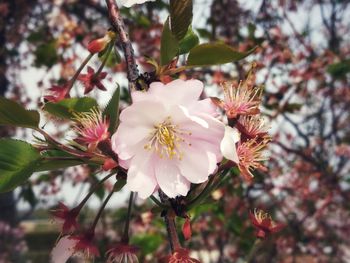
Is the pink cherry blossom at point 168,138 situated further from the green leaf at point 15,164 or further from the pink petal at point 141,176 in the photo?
the green leaf at point 15,164

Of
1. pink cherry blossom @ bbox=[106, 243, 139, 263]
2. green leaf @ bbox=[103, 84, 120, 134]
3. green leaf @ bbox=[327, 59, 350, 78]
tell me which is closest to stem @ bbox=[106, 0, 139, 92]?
green leaf @ bbox=[103, 84, 120, 134]

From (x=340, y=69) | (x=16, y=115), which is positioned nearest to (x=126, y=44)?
(x=16, y=115)

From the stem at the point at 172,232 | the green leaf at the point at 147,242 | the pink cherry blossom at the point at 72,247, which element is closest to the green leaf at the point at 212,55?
the stem at the point at 172,232

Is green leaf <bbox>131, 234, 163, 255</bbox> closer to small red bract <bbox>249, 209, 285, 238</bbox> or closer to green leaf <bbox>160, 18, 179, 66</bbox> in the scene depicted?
small red bract <bbox>249, 209, 285, 238</bbox>

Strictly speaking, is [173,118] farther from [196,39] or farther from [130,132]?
[196,39]

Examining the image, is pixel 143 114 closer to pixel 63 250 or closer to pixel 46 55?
pixel 63 250
